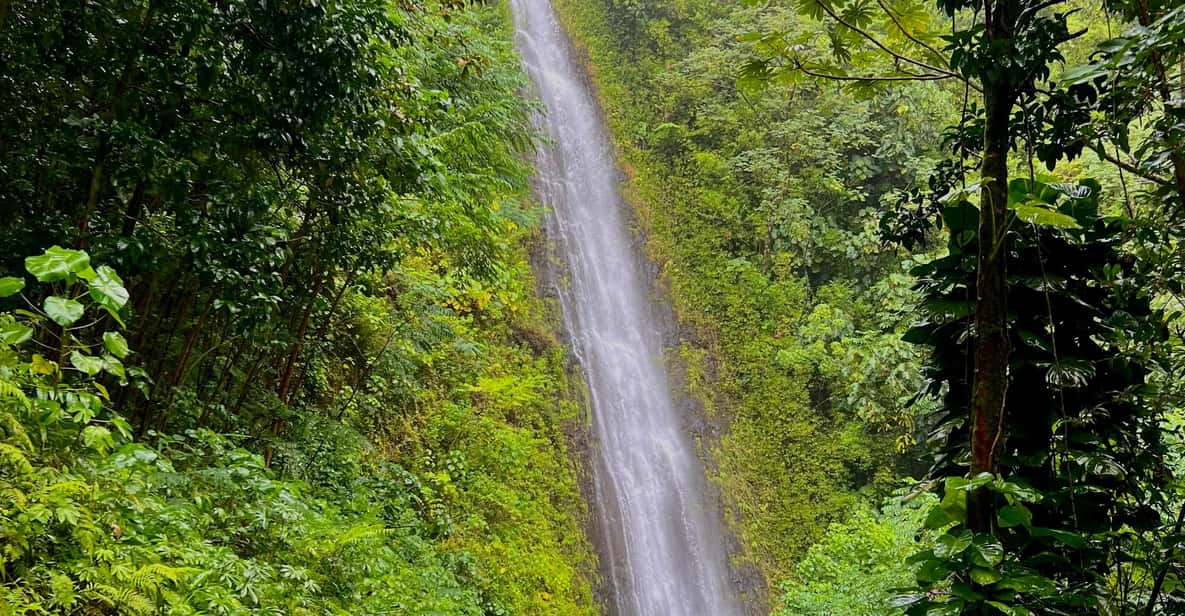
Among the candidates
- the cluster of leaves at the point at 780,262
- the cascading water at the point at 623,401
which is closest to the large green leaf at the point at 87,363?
the cascading water at the point at 623,401

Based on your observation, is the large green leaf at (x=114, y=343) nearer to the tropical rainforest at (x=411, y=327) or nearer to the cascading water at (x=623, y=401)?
the tropical rainforest at (x=411, y=327)

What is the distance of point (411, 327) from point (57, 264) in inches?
198

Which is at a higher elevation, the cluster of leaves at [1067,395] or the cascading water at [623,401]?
the cluster of leaves at [1067,395]

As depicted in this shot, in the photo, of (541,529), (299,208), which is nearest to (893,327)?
(541,529)

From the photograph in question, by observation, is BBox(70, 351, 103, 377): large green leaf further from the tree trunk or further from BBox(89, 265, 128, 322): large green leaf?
the tree trunk

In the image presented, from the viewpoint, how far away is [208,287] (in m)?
3.98

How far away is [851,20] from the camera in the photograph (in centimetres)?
279

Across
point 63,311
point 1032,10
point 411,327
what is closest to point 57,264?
point 63,311

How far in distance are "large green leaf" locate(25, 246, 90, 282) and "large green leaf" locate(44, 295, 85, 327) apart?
69 mm

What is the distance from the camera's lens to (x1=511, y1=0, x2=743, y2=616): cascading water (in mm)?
9750

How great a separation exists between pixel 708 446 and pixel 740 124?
252 inches

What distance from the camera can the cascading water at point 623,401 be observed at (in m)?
9.75

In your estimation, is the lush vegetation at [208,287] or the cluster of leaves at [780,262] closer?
the lush vegetation at [208,287]

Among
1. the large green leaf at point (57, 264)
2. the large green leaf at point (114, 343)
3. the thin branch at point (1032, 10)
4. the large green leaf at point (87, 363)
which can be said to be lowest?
the large green leaf at point (87, 363)
